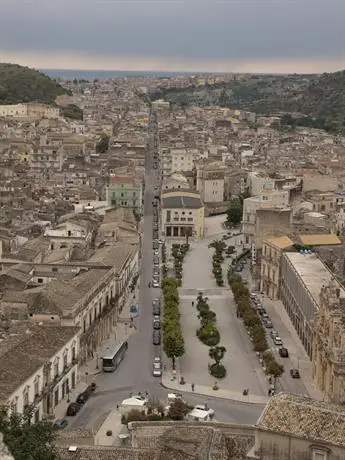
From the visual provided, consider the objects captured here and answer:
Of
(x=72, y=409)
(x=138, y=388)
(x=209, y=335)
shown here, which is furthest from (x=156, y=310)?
(x=72, y=409)

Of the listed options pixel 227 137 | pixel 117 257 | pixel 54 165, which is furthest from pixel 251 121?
pixel 117 257

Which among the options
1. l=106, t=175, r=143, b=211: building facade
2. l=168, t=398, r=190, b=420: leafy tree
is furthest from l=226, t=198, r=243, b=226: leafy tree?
l=168, t=398, r=190, b=420: leafy tree

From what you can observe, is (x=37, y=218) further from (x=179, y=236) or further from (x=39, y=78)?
(x=39, y=78)

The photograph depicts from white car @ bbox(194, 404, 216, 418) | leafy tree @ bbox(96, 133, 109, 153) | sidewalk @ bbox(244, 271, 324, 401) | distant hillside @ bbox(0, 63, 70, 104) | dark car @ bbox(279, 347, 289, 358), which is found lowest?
sidewalk @ bbox(244, 271, 324, 401)

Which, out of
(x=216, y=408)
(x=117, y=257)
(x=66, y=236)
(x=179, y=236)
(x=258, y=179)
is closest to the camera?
(x=216, y=408)

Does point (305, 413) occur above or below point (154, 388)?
above

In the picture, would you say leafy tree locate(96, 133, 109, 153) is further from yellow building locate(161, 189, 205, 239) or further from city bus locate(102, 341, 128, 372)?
city bus locate(102, 341, 128, 372)

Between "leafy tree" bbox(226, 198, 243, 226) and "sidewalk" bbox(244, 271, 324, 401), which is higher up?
"leafy tree" bbox(226, 198, 243, 226)
